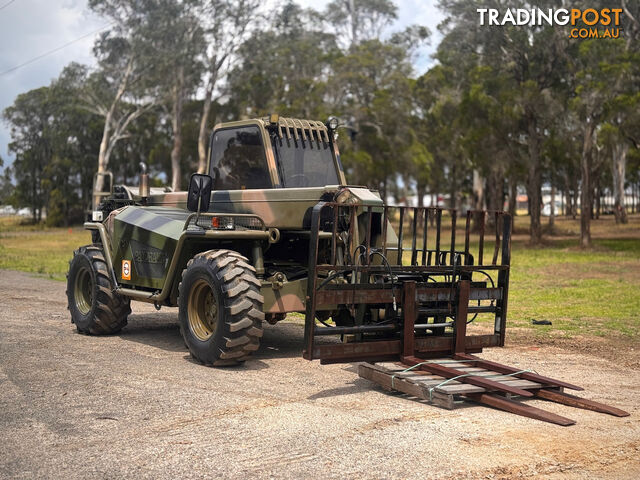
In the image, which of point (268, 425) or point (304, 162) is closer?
point (268, 425)

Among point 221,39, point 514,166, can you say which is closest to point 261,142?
point 514,166

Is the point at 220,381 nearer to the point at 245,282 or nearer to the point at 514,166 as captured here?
the point at 245,282

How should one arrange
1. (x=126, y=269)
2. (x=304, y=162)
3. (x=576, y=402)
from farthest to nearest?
(x=126, y=269) < (x=304, y=162) < (x=576, y=402)

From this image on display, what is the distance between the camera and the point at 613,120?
110 feet

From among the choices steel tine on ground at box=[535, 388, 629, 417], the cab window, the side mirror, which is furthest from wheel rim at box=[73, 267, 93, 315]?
steel tine on ground at box=[535, 388, 629, 417]

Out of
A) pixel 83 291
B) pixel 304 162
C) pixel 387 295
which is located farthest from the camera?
pixel 83 291

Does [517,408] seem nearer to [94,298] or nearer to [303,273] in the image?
[303,273]

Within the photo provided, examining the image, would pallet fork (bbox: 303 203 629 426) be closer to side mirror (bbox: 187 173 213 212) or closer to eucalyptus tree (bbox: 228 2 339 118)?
side mirror (bbox: 187 173 213 212)

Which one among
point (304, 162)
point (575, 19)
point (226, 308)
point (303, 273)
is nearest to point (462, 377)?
point (226, 308)

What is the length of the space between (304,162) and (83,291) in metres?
3.89

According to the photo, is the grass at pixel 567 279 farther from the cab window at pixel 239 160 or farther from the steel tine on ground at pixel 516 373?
the cab window at pixel 239 160

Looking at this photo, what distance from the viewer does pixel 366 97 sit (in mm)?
47281

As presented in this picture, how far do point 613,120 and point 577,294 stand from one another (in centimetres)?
1782

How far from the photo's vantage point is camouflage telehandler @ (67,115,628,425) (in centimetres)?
784
